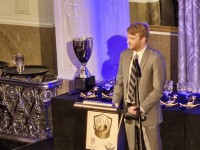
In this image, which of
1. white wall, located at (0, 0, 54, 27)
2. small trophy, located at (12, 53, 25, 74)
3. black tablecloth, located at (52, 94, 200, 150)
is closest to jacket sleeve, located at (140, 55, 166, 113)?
black tablecloth, located at (52, 94, 200, 150)

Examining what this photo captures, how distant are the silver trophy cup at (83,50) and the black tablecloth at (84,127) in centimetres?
35

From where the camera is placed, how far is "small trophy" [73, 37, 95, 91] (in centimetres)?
613

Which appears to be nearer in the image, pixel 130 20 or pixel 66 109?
pixel 66 109

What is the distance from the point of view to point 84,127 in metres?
5.79

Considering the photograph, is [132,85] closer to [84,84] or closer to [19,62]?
[84,84]

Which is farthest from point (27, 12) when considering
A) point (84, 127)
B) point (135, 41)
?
point (135, 41)

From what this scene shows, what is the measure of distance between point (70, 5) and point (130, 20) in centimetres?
86

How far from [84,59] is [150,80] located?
67.0 inches

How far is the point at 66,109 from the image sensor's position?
5.91 metres

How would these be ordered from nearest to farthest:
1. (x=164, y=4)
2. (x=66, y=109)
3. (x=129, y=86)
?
(x=129, y=86) → (x=66, y=109) → (x=164, y=4)

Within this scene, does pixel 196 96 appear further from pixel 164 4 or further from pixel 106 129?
pixel 164 4

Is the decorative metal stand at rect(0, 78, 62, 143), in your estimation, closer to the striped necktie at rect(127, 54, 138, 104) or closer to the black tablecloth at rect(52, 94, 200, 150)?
the black tablecloth at rect(52, 94, 200, 150)

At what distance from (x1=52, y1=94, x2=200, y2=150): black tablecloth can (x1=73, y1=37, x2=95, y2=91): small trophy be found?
8.1 inches

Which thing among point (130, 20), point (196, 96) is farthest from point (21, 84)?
point (196, 96)
